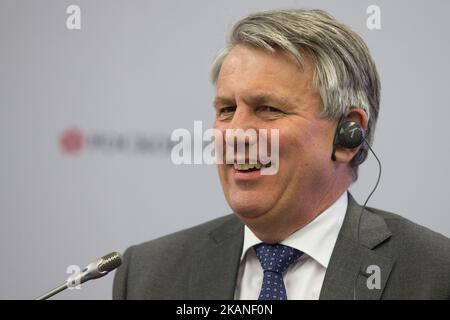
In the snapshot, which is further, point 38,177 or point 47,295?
point 38,177

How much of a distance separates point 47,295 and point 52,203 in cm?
78

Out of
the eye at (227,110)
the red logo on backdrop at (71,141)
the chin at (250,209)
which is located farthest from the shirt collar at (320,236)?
the red logo on backdrop at (71,141)

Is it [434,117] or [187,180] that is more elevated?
[434,117]

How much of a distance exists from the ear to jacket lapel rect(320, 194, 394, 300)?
6.7 inches

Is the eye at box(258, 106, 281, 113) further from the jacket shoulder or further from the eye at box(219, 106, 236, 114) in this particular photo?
the jacket shoulder

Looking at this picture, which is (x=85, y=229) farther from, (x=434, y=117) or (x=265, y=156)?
(x=434, y=117)

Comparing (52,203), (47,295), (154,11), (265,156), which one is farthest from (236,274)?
(154,11)

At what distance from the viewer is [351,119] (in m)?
1.93

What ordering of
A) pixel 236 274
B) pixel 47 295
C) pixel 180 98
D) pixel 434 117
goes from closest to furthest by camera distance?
pixel 47 295
pixel 236 274
pixel 434 117
pixel 180 98

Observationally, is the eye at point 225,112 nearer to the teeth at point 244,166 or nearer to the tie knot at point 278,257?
the teeth at point 244,166

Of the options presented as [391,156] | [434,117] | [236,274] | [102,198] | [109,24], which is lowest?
[236,274]

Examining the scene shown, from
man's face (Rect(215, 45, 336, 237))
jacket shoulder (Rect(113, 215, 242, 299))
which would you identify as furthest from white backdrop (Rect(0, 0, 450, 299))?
man's face (Rect(215, 45, 336, 237))

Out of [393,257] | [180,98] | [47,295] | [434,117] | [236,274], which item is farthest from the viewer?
[180,98]

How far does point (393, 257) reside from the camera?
1.80m
